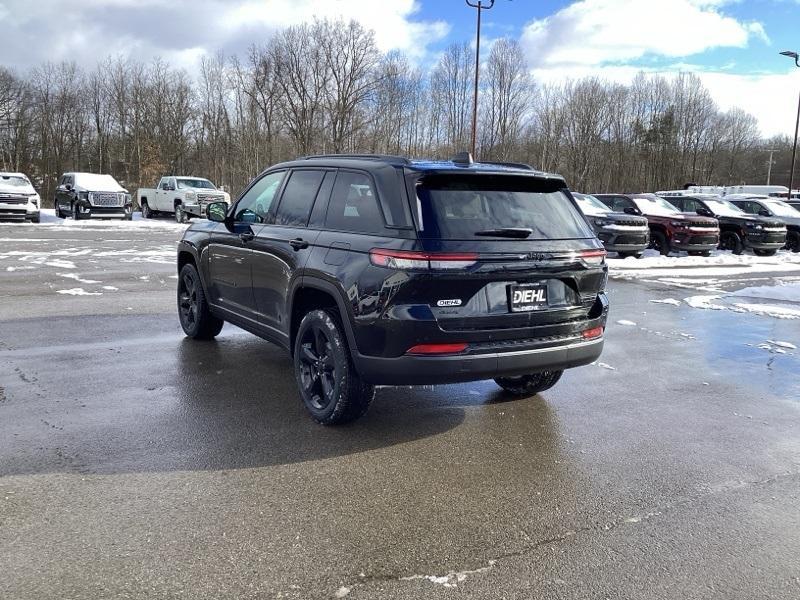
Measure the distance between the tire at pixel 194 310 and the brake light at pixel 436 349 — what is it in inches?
127

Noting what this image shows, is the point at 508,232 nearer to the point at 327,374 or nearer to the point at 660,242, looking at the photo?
the point at 327,374

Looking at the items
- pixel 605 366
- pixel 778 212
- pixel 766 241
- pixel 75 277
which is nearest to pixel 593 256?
pixel 605 366

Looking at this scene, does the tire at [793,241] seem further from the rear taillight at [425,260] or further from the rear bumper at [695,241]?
the rear taillight at [425,260]

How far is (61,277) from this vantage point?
11414mm

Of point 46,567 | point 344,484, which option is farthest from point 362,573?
point 46,567

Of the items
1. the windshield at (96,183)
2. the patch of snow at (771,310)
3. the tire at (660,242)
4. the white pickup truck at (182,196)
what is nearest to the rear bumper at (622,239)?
the tire at (660,242)

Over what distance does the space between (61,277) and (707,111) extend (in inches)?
2748

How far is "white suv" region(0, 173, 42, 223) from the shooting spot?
24641mm

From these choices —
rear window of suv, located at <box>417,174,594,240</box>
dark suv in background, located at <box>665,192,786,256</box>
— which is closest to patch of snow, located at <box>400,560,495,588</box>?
rear window of suv, located at <box>417,174,594,240</box>

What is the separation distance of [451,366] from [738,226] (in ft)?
64.6

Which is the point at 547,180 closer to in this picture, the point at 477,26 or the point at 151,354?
the point at 151,354

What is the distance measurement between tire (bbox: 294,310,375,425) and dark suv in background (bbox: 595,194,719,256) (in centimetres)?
1568

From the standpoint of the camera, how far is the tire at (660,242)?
1888cm

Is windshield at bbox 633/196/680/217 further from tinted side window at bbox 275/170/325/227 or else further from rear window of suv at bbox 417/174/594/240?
tinted side window at bbox 275/170/325/227
